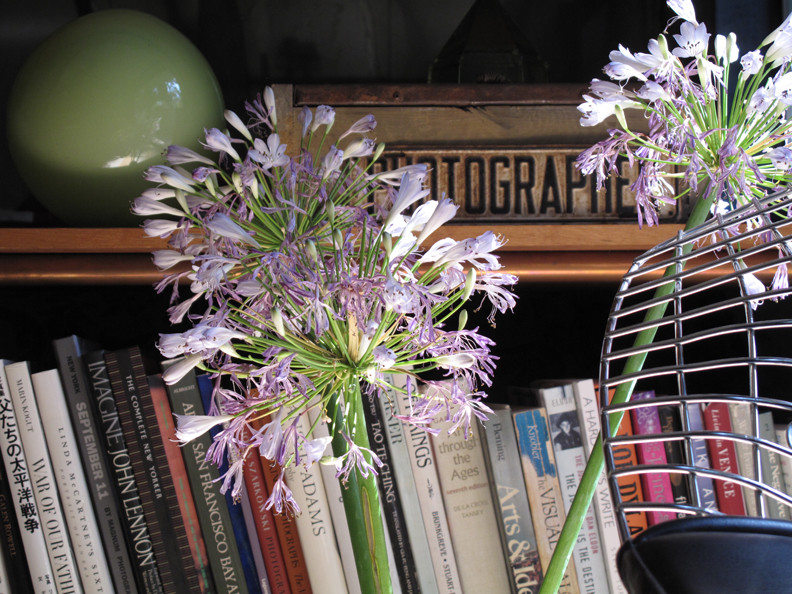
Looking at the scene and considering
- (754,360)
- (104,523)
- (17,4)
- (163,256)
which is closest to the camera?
(754,360)

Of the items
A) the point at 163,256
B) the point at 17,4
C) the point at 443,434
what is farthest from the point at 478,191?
the point at 17,4

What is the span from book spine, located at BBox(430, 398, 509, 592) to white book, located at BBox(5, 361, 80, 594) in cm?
38

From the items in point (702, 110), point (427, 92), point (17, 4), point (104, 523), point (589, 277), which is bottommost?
point (104, 523)

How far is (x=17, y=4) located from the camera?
107cm

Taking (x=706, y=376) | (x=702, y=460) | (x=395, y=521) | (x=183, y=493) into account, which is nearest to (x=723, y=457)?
(x=702, y=460)

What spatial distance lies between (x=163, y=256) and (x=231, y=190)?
7 centimetres

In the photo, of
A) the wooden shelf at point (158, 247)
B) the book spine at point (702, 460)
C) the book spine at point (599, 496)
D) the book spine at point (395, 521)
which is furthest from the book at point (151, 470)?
the book spine at point (702, 460)

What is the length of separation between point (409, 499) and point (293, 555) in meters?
0.13

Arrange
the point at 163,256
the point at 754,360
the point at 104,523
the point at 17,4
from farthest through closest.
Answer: the point at 17,4 → the point at 104,523 → the point at 163,256 → the point at 754,360

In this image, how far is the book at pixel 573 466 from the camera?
783 millimetres

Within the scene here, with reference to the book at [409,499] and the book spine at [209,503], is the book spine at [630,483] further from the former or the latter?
the book spine at [209,503]

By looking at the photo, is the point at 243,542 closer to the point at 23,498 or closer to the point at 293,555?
the point at 293,555

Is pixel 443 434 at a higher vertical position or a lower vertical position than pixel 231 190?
lower

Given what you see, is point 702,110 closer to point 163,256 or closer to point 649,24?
point 163,256
